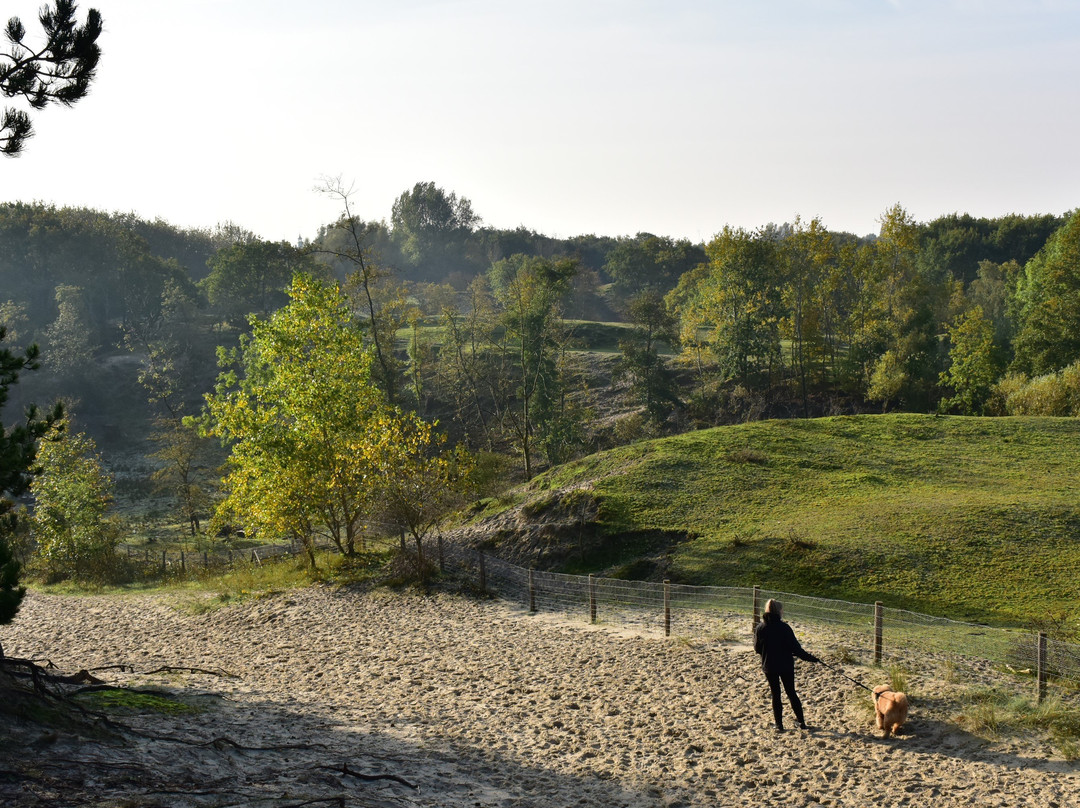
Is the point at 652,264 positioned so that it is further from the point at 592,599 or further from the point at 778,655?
the point at 778,655

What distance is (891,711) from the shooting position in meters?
11.0

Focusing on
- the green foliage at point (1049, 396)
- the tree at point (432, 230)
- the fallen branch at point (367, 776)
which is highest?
the tree at point (432, 230)

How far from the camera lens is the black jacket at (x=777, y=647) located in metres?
11.4

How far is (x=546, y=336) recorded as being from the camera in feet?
170

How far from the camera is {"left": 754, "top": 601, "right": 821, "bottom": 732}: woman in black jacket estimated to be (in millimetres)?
11453

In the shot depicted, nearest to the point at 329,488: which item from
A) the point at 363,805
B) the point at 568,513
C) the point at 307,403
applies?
the point at 307,403

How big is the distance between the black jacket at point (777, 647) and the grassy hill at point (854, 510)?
361 inches

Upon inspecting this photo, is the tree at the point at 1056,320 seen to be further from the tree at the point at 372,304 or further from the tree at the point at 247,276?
the tree at the point at 247,276

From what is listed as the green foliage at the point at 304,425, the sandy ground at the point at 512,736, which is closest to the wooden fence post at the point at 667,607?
the sandy ground at the point at 512,736

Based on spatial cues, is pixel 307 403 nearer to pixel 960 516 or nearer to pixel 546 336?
pixel 960 516

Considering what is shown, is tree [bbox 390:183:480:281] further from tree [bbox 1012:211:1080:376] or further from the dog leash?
the dog leash

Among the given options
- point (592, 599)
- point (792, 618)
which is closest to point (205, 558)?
point (592, 599)

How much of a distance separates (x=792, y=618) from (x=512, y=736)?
302 inches

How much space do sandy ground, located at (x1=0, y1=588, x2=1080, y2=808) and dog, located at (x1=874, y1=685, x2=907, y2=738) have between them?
21cm
